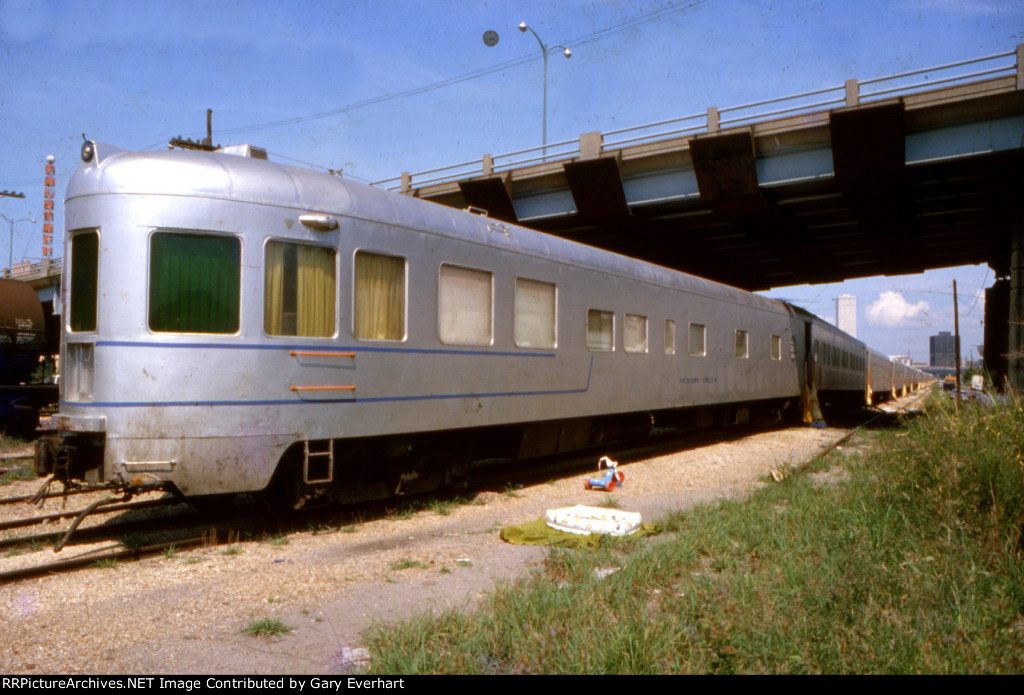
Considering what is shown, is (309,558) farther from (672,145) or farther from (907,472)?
(672,145)

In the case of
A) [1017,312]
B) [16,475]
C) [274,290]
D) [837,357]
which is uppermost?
[1017,312]

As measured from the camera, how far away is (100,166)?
22.0 ft

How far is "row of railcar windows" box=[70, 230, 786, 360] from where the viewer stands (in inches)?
255

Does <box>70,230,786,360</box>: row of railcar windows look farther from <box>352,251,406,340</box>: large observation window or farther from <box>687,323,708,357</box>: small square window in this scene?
<box>687,323,708,357</box>: small square window

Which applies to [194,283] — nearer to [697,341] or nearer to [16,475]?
[16,475]

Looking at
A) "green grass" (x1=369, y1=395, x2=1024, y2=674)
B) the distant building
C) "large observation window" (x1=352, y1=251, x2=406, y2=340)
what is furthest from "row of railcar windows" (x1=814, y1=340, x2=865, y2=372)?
the distant building

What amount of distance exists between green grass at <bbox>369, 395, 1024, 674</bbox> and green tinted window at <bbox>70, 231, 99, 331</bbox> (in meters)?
4.33

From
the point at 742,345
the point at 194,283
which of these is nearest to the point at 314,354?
the point at 194,283

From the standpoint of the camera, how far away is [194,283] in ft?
21.4

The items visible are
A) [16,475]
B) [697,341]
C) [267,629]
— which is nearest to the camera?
[267,629]

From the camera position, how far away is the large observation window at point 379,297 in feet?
24.3

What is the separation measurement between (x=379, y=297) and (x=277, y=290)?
1.10 metres
